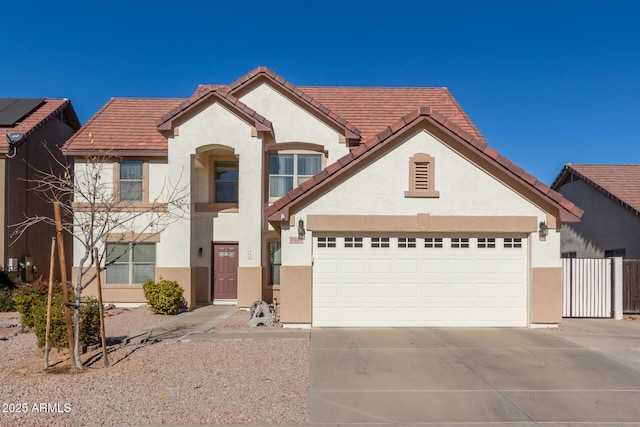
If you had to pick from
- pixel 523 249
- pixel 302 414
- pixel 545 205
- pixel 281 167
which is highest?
pixel 281 167

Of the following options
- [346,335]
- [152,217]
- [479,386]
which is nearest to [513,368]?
[479,386]

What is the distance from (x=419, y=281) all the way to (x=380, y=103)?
30.8 ft

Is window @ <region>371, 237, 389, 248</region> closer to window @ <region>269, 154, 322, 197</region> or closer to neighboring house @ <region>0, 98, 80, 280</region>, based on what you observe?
window @ <region>269, 154, 322, 197</region>

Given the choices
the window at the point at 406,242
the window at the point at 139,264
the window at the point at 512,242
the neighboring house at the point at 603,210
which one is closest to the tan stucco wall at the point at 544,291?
the window at the point at 512,242

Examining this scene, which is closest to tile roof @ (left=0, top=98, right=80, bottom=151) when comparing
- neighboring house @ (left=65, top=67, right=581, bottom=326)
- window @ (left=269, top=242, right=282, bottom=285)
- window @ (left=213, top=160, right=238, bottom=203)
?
window @ (left=213, top=160, right=238, bottom=203)

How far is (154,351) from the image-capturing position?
9.59 metres

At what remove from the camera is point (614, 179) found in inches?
784

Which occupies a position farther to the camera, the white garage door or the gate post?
the gate post

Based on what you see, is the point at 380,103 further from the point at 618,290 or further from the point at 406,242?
the point at 618,290

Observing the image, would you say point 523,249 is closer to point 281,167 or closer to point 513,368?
point 513,368

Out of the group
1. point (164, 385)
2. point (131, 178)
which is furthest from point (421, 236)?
point (131, 178)

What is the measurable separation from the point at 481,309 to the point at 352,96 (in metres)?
10.8

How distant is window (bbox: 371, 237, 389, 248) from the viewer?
489 inches

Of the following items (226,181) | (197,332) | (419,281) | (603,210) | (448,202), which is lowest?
(197,332)
